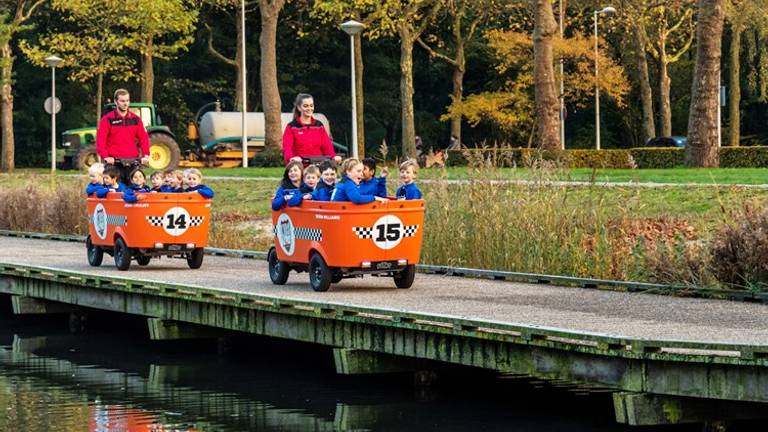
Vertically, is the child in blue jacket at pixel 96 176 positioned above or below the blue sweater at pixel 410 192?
above

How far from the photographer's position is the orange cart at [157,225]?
70.1ft

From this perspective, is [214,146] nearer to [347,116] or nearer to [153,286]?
[347,116]

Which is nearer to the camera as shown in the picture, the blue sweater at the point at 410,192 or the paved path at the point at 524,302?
the paved path at the point at 524,302

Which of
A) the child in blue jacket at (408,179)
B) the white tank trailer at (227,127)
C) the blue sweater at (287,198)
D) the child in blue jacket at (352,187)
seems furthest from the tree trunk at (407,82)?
the child in blue jacket at (352,187)

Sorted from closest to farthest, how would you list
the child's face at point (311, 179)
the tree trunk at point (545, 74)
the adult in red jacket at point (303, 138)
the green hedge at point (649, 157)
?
the child's face at point (311, 179) → the adult in red jacket at point (303, 138) → the green hedge at point (649, 157) → the tree trunk at point (545, 74)

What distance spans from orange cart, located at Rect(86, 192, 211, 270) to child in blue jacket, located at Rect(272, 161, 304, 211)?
236 cm

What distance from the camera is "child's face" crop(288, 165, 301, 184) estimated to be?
19219 mm

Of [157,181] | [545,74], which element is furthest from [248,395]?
[545,74]

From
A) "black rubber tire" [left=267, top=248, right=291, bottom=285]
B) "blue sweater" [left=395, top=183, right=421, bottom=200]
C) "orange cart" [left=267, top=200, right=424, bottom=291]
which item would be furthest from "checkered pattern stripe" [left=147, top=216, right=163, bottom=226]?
"blue sweater" [left=395, top=183, right=421, bottom=200]

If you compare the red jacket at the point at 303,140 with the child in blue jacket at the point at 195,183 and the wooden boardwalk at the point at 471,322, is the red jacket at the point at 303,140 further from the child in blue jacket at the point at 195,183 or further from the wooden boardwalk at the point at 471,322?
the child in blue jacket at the point at 195,183

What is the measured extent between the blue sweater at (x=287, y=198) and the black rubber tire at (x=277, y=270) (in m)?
0.65

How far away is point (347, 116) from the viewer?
8431cm

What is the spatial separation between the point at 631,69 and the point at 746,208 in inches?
2232

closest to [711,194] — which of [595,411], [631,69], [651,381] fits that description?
[595,411]
